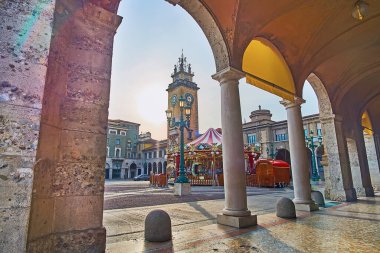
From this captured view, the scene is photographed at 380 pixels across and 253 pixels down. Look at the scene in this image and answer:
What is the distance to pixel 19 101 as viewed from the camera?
2.19 m

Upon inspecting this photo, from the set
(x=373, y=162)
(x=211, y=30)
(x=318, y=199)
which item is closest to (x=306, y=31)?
(x=211, y=30)

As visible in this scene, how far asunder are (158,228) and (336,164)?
8347mm

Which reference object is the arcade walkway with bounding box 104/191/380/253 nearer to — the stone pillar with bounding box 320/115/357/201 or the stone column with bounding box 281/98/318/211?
the stone column with bounding box 281/98/318/211

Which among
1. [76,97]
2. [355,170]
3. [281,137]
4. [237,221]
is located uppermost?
[281,137]

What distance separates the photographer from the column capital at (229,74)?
199 inches

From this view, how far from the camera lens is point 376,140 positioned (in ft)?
43.1

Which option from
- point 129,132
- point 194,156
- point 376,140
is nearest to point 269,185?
point 194,156

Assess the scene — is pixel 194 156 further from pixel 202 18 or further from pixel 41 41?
pixel 41 41

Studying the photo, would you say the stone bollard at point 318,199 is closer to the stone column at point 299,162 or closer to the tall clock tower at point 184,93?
the stone column at point 299,162

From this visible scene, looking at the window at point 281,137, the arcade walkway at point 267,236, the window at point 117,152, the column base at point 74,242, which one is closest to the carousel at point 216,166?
the window at point 281,137

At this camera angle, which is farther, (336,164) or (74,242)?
(336,164)

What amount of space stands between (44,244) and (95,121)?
1.50 meters

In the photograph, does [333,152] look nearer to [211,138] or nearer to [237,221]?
[237,221]

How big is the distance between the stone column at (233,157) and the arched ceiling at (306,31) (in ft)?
1.56
